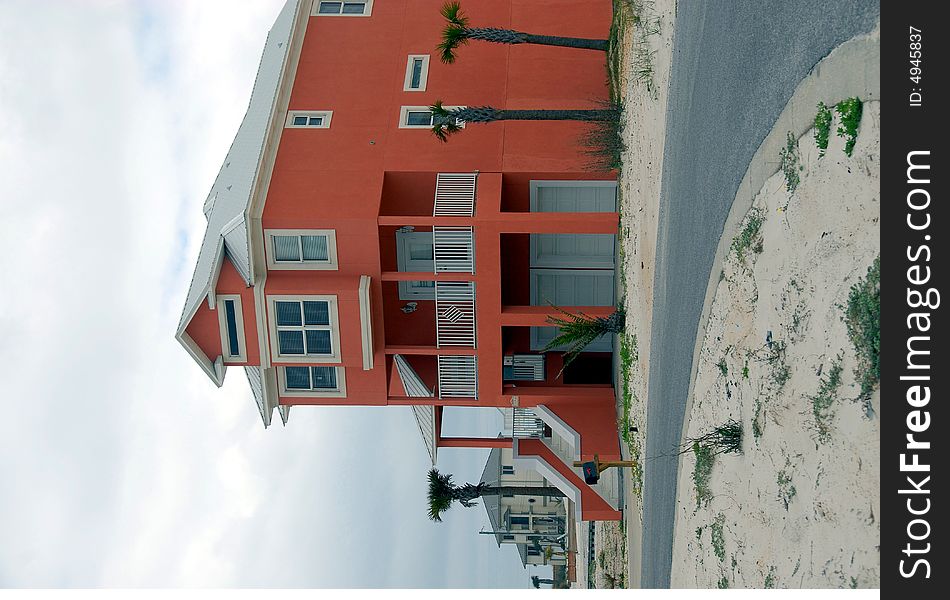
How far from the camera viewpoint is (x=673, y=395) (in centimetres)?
1862

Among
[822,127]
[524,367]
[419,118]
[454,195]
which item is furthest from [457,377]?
[822,127]

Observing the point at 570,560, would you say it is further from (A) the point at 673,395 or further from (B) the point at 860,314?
(B) the point at 860,314

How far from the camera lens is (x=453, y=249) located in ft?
81.7

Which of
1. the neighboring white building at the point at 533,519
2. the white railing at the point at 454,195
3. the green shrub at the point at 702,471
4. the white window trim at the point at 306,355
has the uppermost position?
the white railing at the point at 454,195

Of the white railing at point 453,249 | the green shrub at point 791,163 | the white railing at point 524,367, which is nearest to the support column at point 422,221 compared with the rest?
the white railing at point 453,249

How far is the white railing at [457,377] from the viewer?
26547 mm

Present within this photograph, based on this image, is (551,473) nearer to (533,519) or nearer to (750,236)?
(750,236)

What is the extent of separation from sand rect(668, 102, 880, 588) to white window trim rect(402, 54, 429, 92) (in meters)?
13.9

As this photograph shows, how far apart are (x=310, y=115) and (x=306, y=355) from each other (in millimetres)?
7076

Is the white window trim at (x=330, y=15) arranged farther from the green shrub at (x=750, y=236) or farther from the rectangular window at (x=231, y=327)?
the green shrub at (x=750, y=236)

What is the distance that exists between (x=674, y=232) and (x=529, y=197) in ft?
26.2

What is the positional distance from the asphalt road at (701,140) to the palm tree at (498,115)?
17.3 feet

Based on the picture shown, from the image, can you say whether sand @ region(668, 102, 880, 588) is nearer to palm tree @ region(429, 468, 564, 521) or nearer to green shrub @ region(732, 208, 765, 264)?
green shrub @ region(732, 208, 765, 264)

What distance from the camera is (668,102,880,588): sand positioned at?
9.97m
